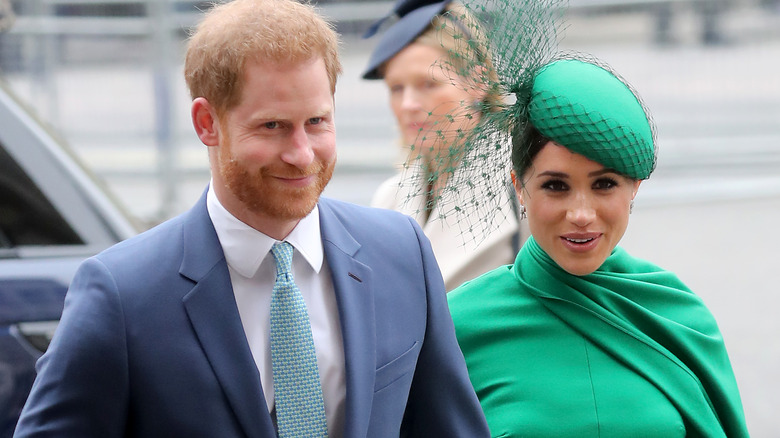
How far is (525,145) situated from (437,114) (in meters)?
0.63

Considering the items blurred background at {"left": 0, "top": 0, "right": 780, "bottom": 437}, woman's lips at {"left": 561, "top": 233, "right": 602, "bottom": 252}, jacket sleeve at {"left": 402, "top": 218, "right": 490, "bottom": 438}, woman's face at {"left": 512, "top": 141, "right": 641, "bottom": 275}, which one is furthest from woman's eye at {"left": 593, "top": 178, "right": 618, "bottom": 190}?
blurred background at {"left": 0, "top": 0, "right": 780, "bottom": 437}

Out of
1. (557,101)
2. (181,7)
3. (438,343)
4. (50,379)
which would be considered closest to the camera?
(50,379)

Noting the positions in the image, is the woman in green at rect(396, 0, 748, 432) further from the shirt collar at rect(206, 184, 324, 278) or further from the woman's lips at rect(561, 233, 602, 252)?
the shirt collar at rect(206, 184, 324, 278)

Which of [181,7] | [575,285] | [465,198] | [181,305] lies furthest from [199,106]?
[181,7]

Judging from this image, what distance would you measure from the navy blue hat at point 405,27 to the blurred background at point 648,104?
9.50 feet

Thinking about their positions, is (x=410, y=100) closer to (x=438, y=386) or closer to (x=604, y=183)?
(x=604, y=183)

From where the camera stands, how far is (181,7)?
24.6ft

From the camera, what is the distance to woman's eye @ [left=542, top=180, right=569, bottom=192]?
8.55ft

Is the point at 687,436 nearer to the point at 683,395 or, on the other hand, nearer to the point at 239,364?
the point at 683,395

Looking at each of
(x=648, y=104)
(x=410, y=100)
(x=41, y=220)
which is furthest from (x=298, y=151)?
(x=648, y=104)

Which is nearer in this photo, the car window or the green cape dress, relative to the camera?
the green cape dress

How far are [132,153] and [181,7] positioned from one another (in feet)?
3.55

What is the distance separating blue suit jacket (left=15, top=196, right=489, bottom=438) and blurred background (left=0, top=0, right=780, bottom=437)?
4.04 m

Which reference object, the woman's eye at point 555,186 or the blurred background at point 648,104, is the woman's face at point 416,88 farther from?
the blurred background at point 648,104
